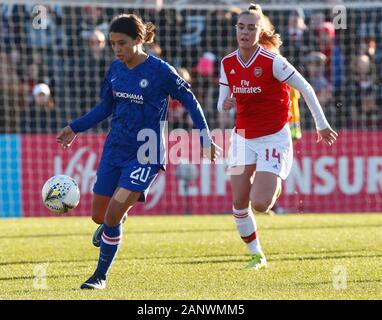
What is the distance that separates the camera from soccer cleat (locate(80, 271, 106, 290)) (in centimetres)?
761

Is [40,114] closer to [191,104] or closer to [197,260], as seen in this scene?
[197,260]

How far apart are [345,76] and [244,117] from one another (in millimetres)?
10442

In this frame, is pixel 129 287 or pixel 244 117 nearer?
pixel 129 287

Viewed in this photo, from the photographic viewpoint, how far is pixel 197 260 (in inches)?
385

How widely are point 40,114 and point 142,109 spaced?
10.2 metres

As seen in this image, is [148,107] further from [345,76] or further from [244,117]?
[345,76]

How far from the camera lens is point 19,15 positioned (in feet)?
60.8

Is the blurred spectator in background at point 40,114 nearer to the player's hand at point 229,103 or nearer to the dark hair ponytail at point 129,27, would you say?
the player's hand at point 229,103

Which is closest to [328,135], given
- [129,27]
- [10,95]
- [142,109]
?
[142,109]
